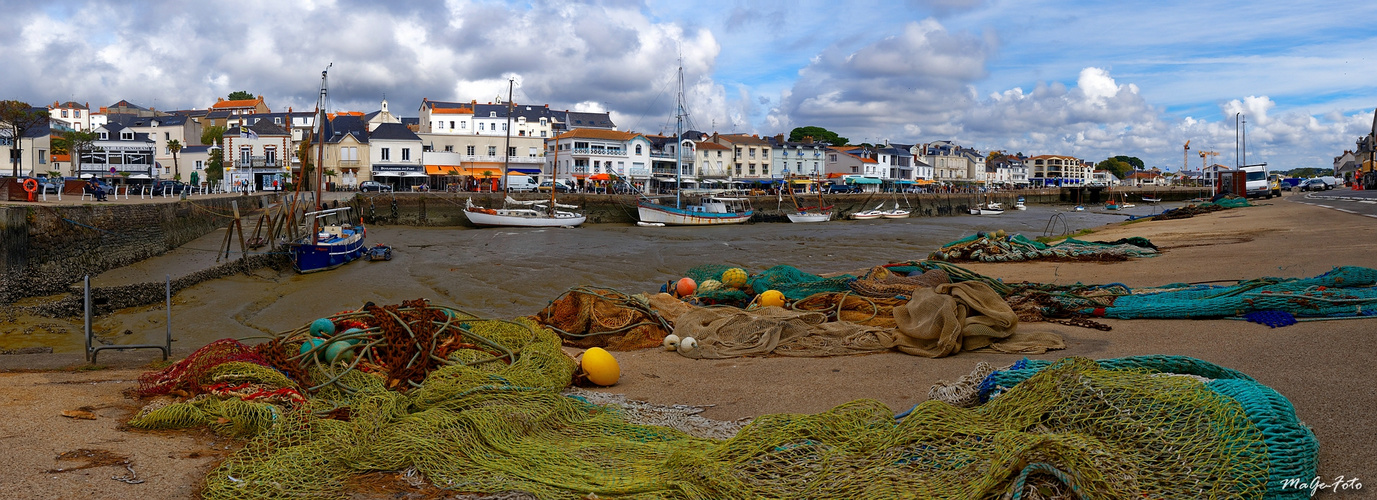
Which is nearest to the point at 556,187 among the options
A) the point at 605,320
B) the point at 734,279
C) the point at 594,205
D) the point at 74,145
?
the point at 594,205

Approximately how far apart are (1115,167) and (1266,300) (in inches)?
6521

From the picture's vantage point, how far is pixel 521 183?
199 ft

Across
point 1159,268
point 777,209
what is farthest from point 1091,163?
point 1159,268

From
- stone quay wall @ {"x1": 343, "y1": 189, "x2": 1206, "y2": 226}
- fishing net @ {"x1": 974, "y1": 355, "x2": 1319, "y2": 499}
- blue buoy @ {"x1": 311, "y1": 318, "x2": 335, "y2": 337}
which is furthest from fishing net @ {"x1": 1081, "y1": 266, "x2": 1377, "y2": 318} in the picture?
stone quay wall @ {"x1": 343, "y1": 189, "x2": 1206, "y2": 226}

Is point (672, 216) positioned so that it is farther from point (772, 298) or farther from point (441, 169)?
point (772, 298)

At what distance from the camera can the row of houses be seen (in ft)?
187

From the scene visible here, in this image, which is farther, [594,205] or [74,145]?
[74,145]

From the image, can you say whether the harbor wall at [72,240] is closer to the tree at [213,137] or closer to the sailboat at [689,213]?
the sailboat at [689,213]

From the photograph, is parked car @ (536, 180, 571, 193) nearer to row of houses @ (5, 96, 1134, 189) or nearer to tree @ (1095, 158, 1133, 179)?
row of houses @ (5, 96, 1134, 189)

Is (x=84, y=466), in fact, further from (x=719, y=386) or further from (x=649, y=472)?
(x=719, y=386)

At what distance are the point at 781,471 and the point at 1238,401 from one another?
182 centimetres

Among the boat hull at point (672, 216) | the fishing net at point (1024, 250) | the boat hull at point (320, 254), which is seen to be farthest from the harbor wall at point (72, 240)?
the boat hull at point (672, 216)

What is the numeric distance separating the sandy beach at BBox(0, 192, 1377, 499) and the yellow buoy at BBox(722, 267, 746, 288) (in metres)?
2.91

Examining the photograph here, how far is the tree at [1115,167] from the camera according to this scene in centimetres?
15088
